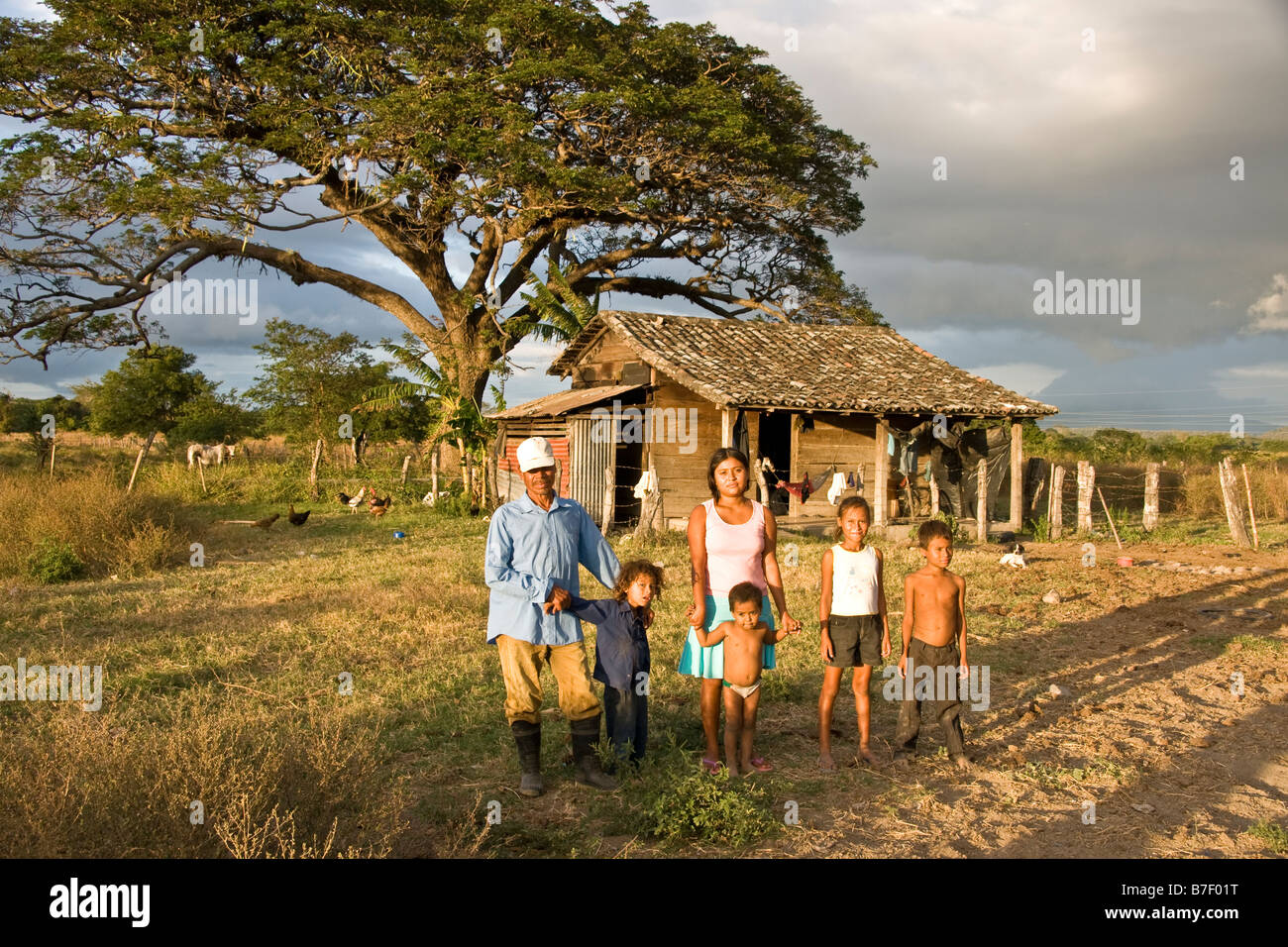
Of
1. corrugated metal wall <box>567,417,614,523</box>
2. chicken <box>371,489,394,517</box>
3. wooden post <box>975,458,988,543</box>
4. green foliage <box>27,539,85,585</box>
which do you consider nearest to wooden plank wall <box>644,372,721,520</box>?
corrugated metal wall <box>567,417,614,523</box>

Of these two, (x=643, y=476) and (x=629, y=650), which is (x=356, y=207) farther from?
(x=629, y=650)

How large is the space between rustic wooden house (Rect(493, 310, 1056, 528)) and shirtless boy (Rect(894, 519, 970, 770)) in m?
10.5

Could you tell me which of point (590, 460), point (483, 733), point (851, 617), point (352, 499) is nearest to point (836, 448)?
point (590, 460)

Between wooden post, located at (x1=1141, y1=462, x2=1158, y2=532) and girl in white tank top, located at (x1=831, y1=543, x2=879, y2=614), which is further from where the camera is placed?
wooden post, located at (x1=1141, y1=462, x2=1158, y2=532)

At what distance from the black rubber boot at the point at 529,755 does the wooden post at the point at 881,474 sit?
44.1 feet

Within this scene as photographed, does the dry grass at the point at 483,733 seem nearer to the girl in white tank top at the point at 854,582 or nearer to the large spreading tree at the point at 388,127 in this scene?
the girl in white tank top at the point at 854,582

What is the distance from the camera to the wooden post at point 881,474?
17.4 meters

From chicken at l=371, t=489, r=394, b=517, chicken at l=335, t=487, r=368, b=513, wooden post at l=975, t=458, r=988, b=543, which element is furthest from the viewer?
chicken at l=335, t=487, r=368, b=513

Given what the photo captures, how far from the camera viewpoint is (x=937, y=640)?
17.7ft

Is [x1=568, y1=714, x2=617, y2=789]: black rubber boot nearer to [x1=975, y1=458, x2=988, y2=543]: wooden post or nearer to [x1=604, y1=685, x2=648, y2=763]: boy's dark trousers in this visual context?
[x1=604, y1=685, x2=648, y2=763]: boy's dark trousers

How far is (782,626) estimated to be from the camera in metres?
4.99

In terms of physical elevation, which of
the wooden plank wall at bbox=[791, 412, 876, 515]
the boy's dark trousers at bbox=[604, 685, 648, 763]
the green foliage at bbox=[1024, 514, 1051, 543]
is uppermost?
the wooden plank wall at bbox=[791, 412, 876, 515]

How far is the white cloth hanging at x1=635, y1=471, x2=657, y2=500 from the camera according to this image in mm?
16625

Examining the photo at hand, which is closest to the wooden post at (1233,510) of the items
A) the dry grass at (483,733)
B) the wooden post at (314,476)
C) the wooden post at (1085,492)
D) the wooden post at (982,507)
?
the wooden post at (1085,492)
